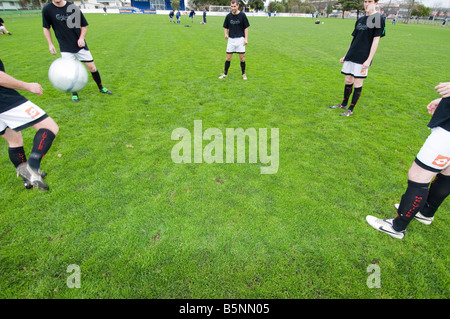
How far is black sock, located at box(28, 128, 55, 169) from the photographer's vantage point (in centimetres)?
293

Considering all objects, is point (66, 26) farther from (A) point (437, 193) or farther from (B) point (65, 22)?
(A) point (437, 193)

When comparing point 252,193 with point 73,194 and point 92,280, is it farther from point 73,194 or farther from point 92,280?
point 73,194

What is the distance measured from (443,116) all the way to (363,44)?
3522 mm

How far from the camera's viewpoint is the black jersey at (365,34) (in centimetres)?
446

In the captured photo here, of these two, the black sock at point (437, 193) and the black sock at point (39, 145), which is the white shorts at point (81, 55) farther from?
the black sock at point (437, 193)

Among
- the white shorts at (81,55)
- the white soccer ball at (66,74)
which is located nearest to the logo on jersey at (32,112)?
the white soccer ball at (66,74)

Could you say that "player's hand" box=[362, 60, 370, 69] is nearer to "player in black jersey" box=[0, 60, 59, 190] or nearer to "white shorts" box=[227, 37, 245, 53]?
"white shorts" box=[227, 37, 245, 53]

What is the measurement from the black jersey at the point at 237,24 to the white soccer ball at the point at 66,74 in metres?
4.42

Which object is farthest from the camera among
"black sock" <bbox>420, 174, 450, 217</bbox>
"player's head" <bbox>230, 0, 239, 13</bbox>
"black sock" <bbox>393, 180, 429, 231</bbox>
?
"player's head" <bbox>230, 0, 239, 13</bbox>

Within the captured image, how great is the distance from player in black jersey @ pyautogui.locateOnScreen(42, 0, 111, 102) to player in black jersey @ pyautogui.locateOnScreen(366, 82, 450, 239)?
21.7 ft

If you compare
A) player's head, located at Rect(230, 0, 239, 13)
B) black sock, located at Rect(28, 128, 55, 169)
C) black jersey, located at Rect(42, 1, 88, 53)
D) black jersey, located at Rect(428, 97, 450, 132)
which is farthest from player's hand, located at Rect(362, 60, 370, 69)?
black jersey, located at Rect(42, 1, 88, 53)

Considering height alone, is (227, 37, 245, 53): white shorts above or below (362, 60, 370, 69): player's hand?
above
